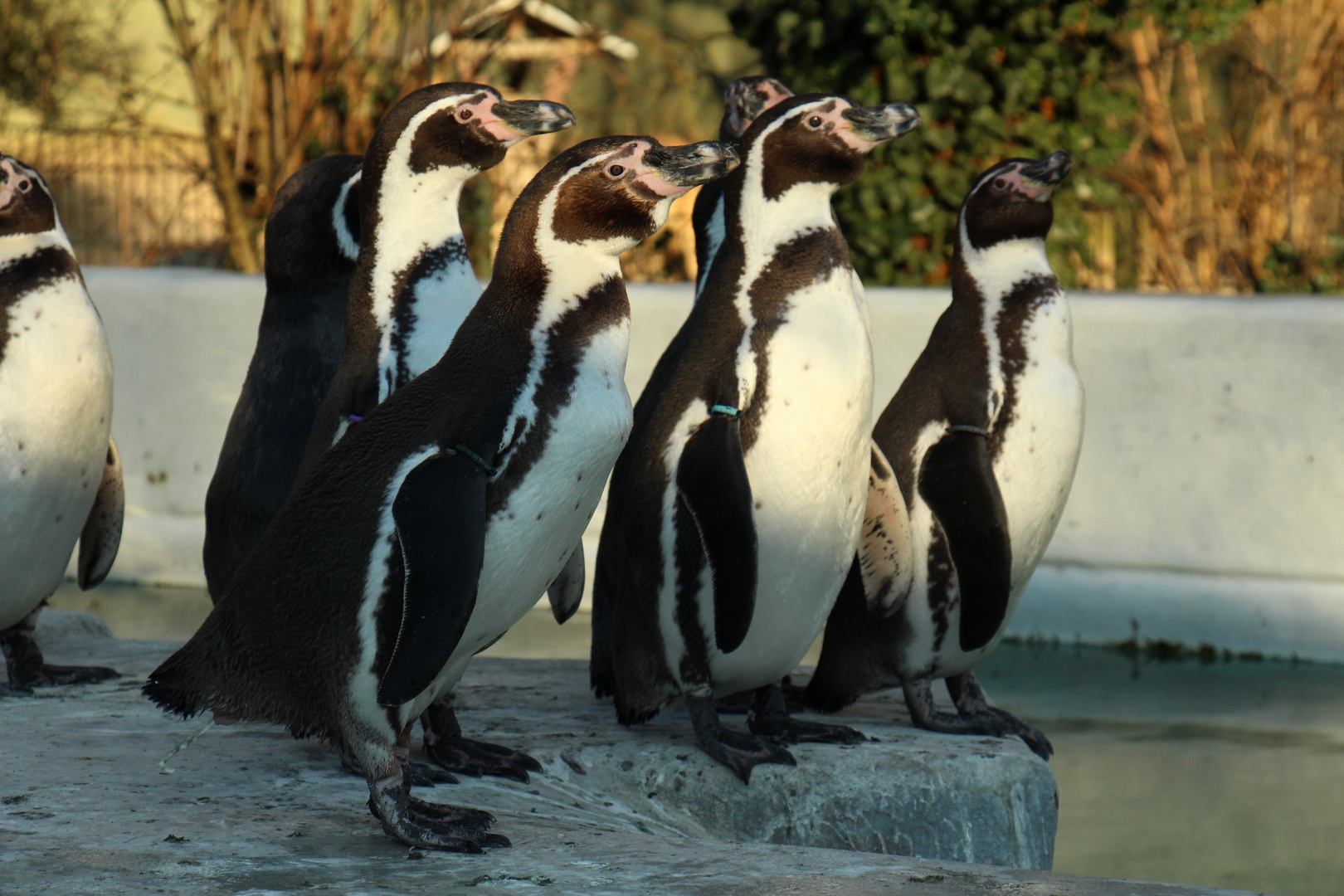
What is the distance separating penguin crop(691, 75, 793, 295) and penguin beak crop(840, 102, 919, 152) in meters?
0.50

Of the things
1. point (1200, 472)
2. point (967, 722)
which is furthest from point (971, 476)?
point (1200, 472)

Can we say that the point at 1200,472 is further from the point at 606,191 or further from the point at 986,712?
the point at 606,191

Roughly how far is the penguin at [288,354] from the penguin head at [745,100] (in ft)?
2.79

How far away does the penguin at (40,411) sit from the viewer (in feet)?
10.8

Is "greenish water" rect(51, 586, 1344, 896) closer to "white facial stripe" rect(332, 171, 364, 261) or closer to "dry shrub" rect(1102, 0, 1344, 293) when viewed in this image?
"white facial stripe" rect(332, 171, 364, 261)

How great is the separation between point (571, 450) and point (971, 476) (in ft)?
3.58

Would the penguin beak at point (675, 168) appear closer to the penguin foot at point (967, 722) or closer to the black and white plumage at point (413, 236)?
the black and white plumage at point (413, 236)

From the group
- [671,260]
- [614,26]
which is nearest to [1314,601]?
[671,260]

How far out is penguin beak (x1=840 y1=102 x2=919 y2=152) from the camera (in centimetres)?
288

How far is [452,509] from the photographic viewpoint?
212cm

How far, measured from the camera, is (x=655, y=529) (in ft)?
9.49

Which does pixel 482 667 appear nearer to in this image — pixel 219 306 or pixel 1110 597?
pixel 1110 597

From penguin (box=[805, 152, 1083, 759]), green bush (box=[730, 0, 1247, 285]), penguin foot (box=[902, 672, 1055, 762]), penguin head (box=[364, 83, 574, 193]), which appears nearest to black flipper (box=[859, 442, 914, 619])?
penguin (box=[805, 152, 1083, 759])

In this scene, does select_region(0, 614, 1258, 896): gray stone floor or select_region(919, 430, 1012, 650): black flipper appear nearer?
select_region(0, 614, 1258, 896): gray stone floor
